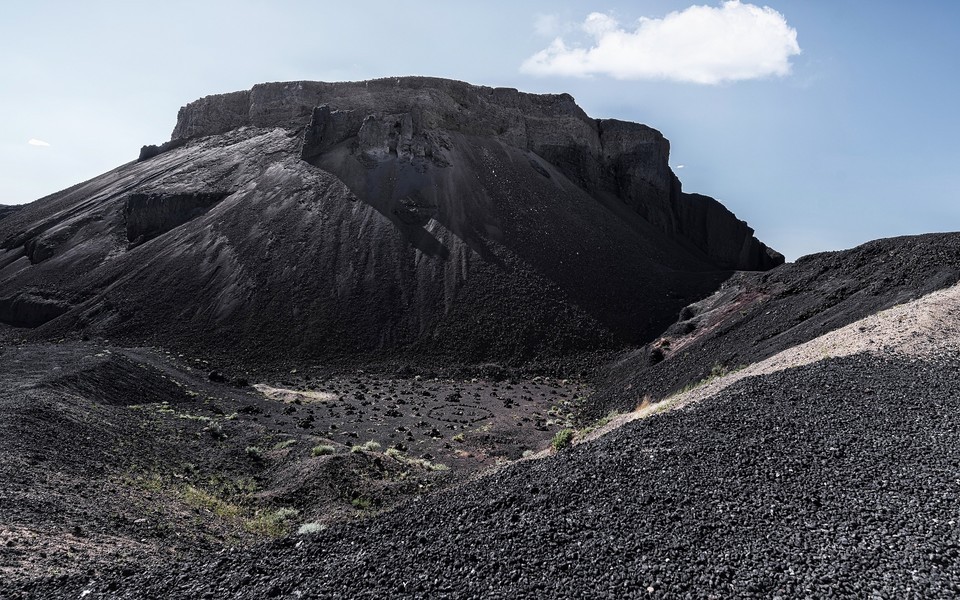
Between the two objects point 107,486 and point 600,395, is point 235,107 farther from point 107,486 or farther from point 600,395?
point 107,486

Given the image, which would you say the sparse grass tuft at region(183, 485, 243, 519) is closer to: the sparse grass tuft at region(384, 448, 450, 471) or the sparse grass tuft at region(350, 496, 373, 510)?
the sparse grass tuft at region(350, 496, 373, 510)

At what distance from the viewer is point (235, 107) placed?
211ft

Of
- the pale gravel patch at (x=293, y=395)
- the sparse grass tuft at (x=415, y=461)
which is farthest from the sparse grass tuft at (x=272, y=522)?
the pale gravel patch at (x=293, y=395)

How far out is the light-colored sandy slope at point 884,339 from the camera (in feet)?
52.5

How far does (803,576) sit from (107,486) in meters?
14.0

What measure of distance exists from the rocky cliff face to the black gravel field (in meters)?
44.2

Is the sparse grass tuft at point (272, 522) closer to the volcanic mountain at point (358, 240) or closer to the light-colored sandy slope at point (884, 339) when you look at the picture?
the light-colored sandy slope at point (884, 339)

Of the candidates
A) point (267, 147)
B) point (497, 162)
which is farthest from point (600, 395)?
point (267, 147)

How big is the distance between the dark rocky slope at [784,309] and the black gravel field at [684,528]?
421 inches

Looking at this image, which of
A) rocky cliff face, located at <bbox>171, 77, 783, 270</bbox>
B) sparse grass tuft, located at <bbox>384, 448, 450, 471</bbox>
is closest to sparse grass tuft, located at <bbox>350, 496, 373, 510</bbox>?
sparse grass tuft, located at <bbox>384, 448, 450, 471</bbox>

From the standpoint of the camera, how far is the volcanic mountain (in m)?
40.1

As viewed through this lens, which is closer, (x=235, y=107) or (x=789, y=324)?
(x=789, y=324)

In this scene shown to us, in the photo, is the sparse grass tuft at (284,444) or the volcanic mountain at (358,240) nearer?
the sparse grass tuft at (284,444)

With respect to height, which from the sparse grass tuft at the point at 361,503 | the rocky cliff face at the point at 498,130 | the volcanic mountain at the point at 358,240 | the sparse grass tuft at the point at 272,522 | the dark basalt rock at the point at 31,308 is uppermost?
the rocky cliff face at the point at 498,130
